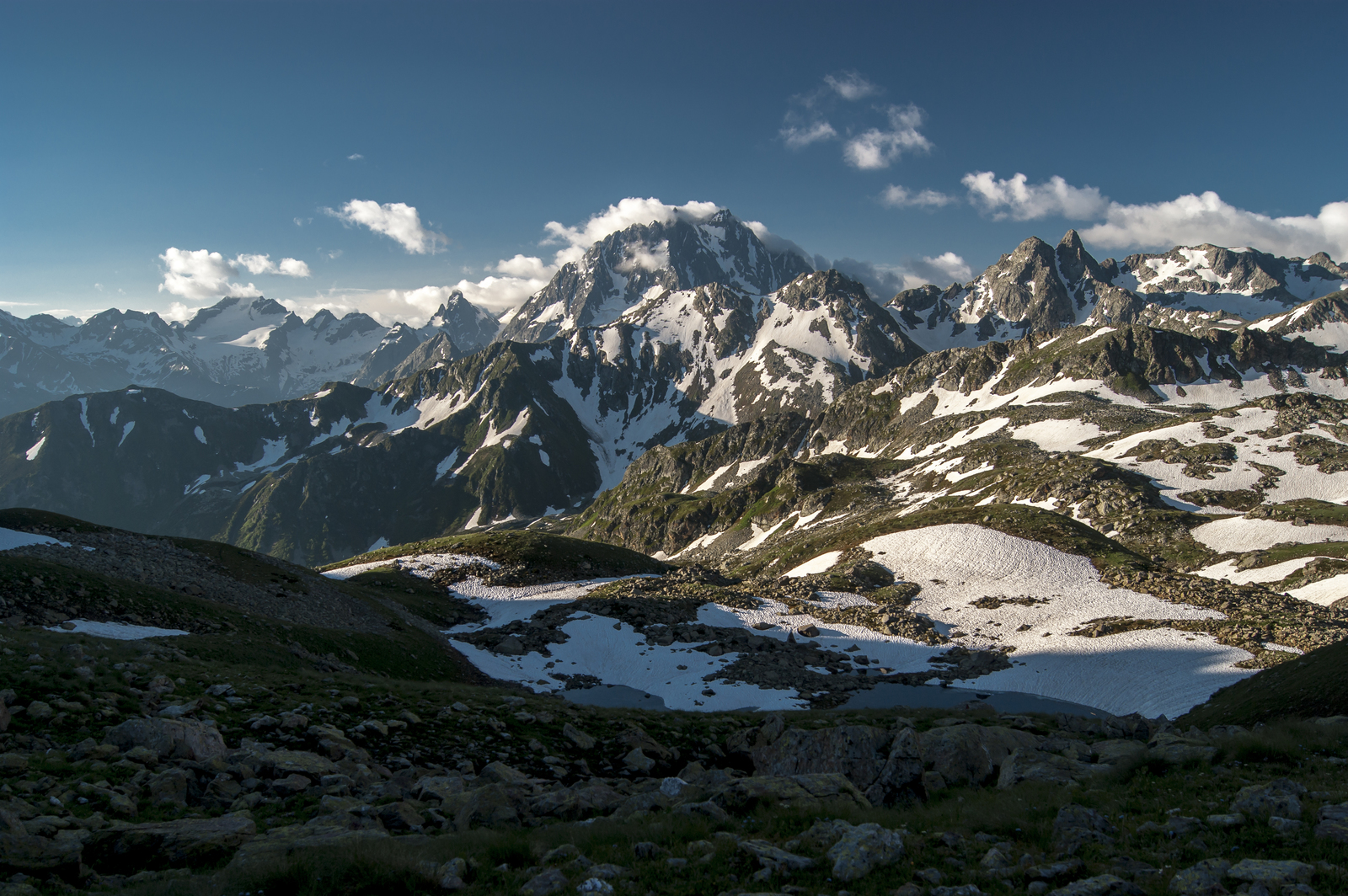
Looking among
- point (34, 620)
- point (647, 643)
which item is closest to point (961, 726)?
point (647, 643)

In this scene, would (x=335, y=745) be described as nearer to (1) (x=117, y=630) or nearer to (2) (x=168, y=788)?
(2) (x=168, y=788)

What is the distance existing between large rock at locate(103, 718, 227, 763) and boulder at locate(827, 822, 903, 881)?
584 inches

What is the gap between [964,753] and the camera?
59.9ft

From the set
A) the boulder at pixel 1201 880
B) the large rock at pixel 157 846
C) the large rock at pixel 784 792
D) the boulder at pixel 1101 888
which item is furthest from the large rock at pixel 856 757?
the large rock at pixel 157 846

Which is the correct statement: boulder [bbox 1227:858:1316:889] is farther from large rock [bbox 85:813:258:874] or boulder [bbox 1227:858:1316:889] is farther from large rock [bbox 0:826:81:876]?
large rock [bbox 0:826:81:876]

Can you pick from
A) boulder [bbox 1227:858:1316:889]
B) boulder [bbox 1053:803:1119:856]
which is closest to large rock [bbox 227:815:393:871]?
boulder [bbox 1053:803:1119:856]

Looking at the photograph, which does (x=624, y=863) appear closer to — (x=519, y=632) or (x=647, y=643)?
(x=647, y=643)

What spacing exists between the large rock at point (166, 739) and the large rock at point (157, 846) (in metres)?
4.46

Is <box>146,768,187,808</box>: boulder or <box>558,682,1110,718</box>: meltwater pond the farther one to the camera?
<box>558,682,1110,718</box>: meltwater pond

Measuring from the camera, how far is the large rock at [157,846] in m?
10.8

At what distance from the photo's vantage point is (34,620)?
29.0 metres

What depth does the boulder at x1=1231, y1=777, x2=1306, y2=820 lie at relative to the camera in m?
11.4

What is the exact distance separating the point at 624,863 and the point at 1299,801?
12730 mm

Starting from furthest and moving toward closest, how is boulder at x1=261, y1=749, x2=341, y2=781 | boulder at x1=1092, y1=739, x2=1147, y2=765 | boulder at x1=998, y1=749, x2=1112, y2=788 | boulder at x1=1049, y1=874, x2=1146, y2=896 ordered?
1. boulder at x1=1092, y1=739, x2=1147, y2=765
2. boulder at x1=998, y1=749, x2=1112, y2=788
3. boulder at x1=261, y1=749, x2=341, y2=781
4. boulder at x1=1049, y1=874, x2=1146, y2=896
